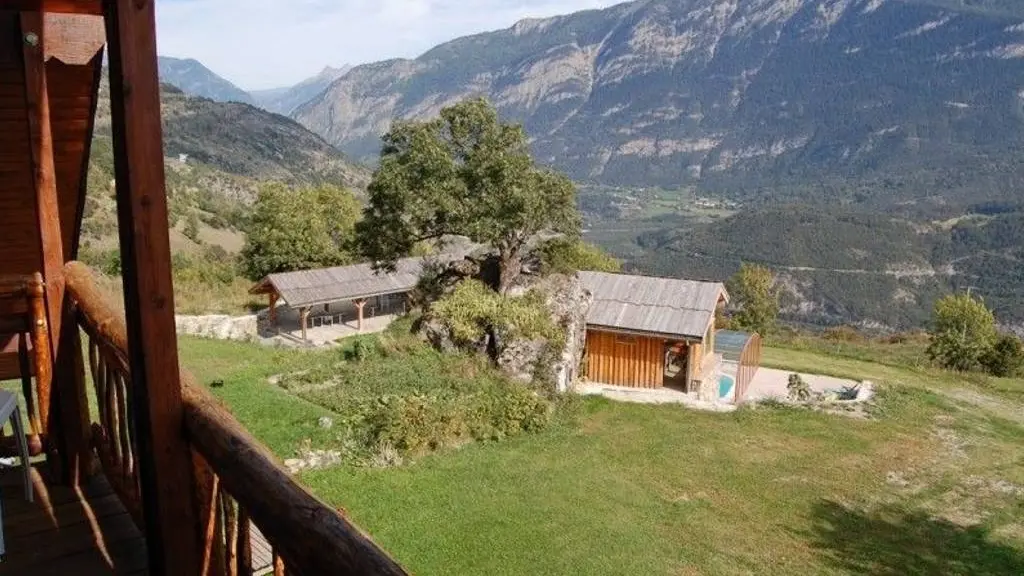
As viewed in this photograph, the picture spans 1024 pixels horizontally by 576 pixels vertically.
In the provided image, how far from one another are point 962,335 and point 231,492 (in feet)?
112

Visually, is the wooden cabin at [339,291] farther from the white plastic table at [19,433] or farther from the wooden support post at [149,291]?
the wooden support post at [149,291]

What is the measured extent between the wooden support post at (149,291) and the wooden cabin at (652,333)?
1764 cm

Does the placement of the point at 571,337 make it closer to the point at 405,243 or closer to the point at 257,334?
the point at 405,243

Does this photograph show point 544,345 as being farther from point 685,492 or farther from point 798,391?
point 798,391

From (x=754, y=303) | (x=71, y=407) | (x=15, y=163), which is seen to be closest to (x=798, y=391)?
(x=754, y=303)

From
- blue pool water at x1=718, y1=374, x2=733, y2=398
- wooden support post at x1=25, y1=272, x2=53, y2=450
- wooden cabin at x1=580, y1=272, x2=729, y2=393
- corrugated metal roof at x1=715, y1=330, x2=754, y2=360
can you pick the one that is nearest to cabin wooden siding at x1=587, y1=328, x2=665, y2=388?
wooden cabin at x1=580, y1=272, x2=729, y2=393

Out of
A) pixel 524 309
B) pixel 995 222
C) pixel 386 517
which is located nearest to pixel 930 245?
pixel 995 222

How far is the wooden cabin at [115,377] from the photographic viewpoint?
2225 millimetres

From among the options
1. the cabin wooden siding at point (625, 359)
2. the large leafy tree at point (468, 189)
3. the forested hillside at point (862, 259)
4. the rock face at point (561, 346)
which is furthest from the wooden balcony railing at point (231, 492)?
the forested hillside at point (862, 259)

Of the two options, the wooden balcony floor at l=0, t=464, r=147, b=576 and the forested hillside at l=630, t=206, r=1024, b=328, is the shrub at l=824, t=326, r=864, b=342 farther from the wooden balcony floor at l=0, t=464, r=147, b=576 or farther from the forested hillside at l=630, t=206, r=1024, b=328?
the forested hillside at l=630, t=206, r=1024, b=328

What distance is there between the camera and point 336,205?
33844 mm

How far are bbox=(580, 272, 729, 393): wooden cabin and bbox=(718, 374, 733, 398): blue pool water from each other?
64 cm

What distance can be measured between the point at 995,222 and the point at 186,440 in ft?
519

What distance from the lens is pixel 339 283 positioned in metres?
25.3
